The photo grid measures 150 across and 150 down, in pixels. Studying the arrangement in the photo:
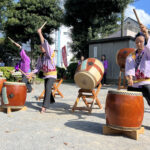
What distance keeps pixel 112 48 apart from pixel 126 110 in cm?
1078

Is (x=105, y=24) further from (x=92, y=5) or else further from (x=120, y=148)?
(x=120, y=148)

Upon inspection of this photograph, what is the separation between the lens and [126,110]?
2.90m

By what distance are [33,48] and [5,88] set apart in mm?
14382

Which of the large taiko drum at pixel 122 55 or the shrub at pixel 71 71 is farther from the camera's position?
the shrub at pixel 71 71

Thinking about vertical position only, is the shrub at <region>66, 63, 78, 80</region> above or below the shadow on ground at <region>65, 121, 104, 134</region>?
above

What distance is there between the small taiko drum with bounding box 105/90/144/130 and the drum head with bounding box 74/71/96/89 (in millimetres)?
1375

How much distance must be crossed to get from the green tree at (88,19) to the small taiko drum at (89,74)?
12.0m

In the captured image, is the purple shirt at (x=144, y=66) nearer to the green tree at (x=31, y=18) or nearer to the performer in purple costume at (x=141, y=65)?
the performer in purple costume at (x=141, y=65)

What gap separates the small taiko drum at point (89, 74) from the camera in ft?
14.3

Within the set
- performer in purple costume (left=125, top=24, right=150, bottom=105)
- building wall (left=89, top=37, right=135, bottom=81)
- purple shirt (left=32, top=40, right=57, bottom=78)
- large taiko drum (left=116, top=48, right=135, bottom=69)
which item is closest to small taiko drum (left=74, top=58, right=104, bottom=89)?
purple shirt (left=32, top=40, right=57, bottom=78)

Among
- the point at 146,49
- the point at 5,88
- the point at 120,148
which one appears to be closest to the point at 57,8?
the point at 5,88

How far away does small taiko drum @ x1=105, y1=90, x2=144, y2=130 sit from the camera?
290 cm

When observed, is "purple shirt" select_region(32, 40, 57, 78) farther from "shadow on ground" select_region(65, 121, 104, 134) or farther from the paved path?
"shadow on ground" select_region(65, 121, 104, 134)

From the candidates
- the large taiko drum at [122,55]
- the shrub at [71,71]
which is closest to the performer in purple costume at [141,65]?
the large taiko drum at [122,55]
